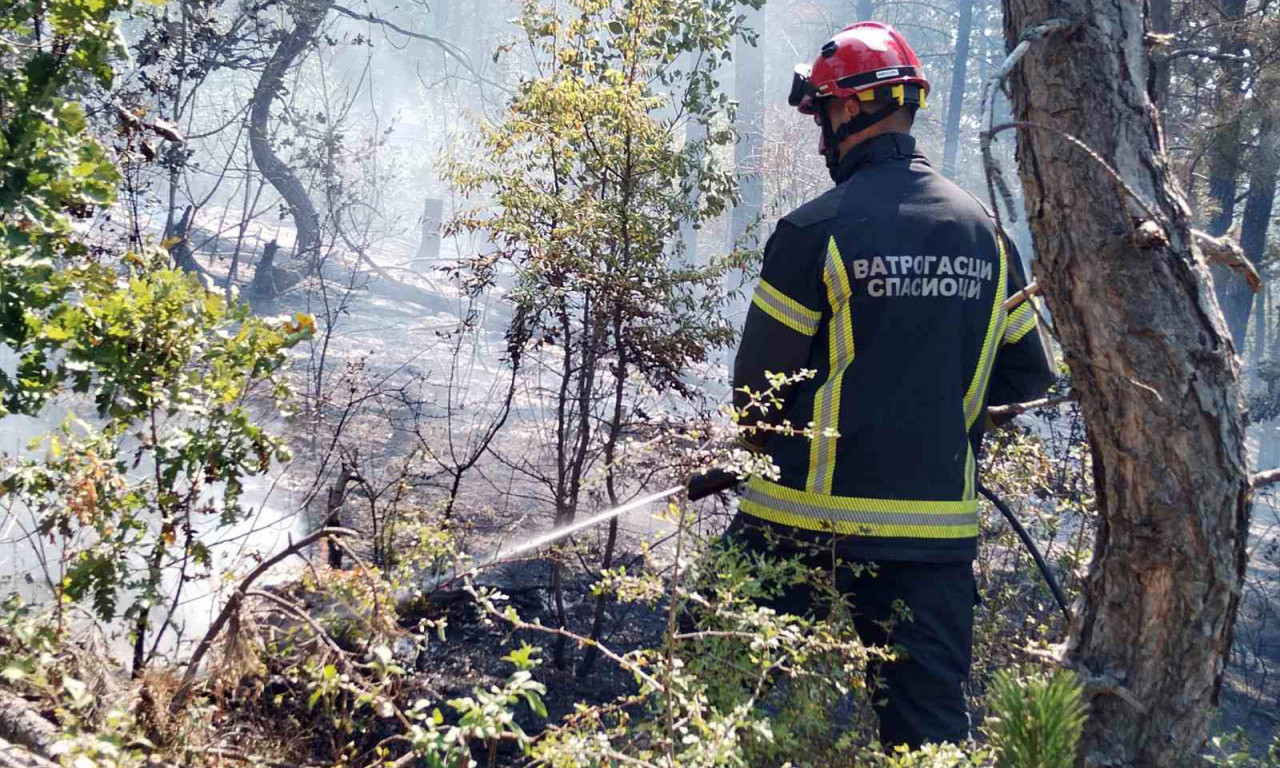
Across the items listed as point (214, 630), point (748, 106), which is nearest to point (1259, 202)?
point (214, 630)

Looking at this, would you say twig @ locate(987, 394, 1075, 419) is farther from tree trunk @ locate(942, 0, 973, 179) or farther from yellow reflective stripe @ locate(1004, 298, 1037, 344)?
tree trunk @ locate(942, 0, 973, 179)

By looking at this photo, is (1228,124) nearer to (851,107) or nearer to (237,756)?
(851,107)

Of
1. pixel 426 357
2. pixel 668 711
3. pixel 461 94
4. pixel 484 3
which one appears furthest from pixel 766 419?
pixel 484 3

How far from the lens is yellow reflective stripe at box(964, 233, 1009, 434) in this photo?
2.92 meters

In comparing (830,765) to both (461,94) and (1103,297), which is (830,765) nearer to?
(1103,297)

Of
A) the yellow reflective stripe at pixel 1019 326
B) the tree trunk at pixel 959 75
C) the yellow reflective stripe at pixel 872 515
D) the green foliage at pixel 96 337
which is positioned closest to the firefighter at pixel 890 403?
the yellow reflective stripe at pixel 872 515

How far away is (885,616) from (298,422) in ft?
20.4

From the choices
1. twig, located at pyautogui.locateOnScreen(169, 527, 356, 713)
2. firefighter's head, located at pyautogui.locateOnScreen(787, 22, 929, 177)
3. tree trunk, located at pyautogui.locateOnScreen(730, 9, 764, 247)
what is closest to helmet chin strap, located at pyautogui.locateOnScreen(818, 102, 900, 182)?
firefighter's head, located at pyautogui.locateOnScreen(787, 22, 929, 177)

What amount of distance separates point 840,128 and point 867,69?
0.64ft

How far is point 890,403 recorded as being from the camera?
275cm

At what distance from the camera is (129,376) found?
2518 millimetres

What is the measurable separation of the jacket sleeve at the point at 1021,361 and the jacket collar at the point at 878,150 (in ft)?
1.71

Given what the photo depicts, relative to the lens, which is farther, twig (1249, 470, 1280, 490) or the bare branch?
the bare branch

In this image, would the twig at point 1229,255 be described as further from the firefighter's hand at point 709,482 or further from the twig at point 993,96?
the firefighter's hand at point 709,482
